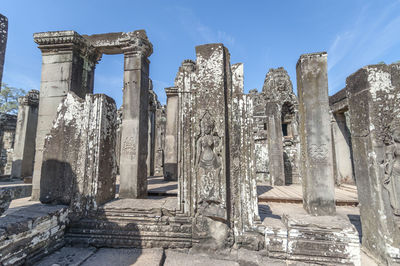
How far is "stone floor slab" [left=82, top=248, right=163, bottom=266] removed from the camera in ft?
8.32

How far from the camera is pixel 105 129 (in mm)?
3654

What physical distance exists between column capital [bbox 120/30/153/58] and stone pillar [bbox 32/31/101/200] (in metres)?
1.05

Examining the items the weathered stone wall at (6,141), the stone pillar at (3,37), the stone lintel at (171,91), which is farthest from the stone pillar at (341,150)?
the weathered stone wall at (6,141)

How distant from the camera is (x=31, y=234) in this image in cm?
253

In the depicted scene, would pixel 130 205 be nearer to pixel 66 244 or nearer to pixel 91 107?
pixel 66 244

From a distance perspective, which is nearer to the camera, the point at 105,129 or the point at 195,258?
the point at 195,258

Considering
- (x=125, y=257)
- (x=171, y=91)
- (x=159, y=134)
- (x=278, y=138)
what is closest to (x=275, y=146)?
(x=278, y=138)

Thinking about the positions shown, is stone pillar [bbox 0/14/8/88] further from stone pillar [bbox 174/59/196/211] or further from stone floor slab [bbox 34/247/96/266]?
stone floor slab [bbox 34/247/96/266]

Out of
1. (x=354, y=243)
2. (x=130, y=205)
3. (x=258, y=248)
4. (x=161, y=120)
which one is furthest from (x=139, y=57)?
(x=161, y=120)

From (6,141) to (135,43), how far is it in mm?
18690

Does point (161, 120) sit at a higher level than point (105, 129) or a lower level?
higher

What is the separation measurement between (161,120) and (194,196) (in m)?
9.03

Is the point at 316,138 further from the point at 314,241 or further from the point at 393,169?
the point at 314,241

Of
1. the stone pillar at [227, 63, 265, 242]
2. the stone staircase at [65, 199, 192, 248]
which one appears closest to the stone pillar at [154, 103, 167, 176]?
the stone staircase at [65, 199, 192, 248]
